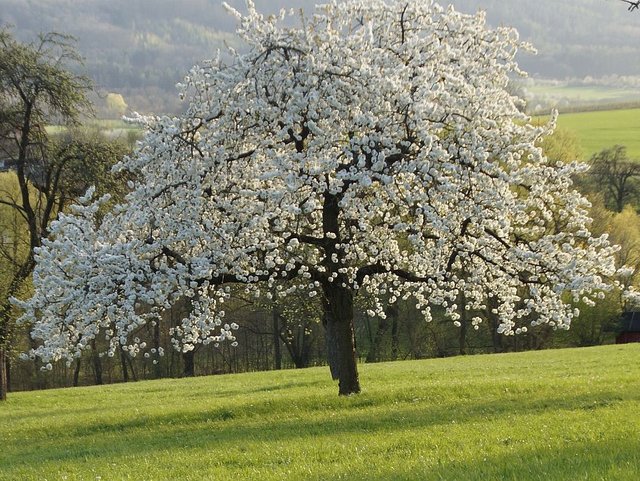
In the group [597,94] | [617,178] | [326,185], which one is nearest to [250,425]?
[326,185]

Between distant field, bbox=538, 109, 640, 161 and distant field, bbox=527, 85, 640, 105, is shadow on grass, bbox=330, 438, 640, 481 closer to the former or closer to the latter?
distant field, bbox=538, 109, 640, 161

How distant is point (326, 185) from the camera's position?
15766 millimetres

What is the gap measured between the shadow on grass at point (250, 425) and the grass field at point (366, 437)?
41mm

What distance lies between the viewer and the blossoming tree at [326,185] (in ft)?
51.7

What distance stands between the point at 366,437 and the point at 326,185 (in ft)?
17.2

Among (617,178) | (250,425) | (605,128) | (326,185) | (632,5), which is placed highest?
(605,128)

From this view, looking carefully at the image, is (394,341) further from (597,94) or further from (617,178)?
(597,94)

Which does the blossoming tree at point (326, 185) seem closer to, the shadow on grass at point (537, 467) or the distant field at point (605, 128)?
the shadow on grass at point (537, 467)

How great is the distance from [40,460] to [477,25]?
14.0 m

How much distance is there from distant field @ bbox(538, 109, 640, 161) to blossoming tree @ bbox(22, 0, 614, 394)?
76.7m

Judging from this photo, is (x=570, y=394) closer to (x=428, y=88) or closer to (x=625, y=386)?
(x=625, y=386)

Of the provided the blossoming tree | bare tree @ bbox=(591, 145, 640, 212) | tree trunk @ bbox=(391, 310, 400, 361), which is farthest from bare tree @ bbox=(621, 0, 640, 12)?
bare tree @ bbox=(591, 145, 640, 212)

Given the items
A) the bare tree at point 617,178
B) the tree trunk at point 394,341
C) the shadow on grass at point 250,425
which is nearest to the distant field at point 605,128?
the bare tree at point 617,178

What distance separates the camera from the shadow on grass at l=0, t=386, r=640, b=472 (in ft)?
49.0
